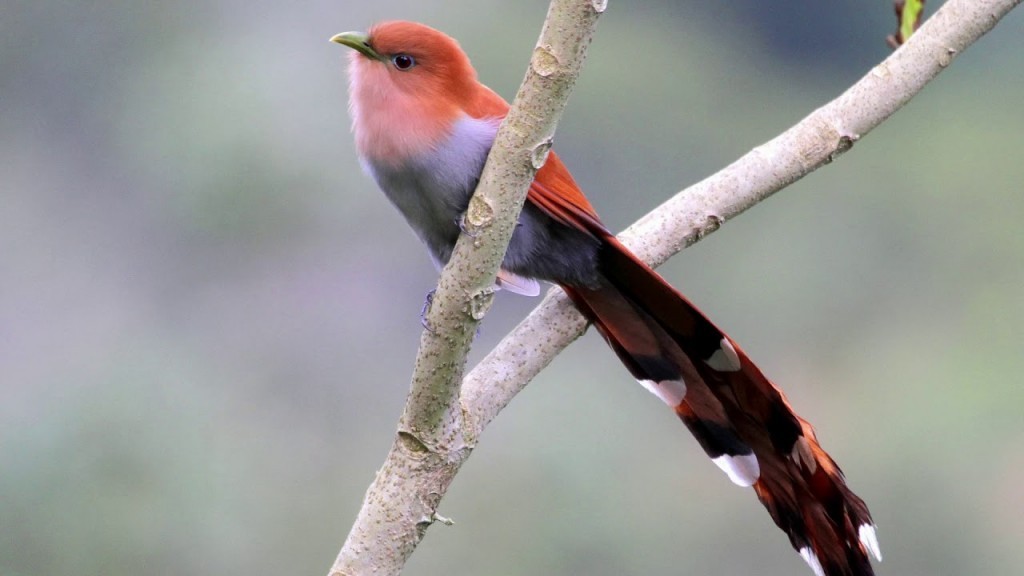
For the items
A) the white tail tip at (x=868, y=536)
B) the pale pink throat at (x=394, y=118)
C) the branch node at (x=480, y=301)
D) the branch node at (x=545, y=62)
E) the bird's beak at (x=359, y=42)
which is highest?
the bird's beak at (x=359, y=42)

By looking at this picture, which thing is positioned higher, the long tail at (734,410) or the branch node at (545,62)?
the branch node at (545,62)

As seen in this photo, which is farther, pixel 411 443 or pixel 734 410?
pixel 734 410

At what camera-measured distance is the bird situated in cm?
149

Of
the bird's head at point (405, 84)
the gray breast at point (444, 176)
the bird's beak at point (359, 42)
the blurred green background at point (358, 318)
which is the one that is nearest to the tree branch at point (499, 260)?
the gray breast at point (444, 176)

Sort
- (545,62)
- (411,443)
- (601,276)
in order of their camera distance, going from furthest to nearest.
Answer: (601,276)
(411,443)
(545,62)

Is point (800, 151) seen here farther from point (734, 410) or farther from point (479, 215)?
point (479, 215)

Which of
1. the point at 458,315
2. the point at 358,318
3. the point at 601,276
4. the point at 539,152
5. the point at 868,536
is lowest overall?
the point at 868,536

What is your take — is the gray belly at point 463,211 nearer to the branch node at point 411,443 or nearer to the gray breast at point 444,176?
the gray breast at point 444,176

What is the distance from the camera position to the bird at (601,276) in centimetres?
149

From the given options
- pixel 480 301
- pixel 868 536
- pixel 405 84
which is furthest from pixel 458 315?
pixel 868 536

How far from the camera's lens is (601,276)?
1.59 m

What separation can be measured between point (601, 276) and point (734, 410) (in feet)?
0.81

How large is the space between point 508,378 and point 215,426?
9.43 feet

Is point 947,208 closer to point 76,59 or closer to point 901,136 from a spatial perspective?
point 901,136
